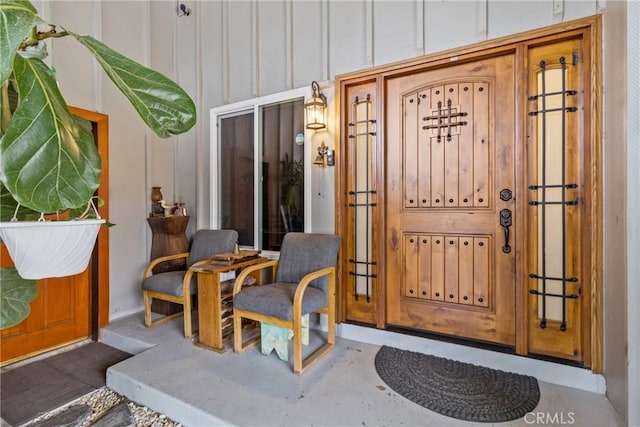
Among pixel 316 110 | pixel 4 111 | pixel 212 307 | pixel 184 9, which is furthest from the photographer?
pixel 184 9

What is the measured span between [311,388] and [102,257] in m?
2.37

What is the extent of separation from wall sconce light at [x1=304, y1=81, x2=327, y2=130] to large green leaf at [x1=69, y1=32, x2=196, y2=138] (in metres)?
1.88

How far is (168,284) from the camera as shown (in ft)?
8.80

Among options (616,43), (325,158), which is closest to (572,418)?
(616,43)

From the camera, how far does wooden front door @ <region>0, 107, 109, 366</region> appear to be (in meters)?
2.50

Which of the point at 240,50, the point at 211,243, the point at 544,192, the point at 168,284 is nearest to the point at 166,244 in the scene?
the point at 211,243

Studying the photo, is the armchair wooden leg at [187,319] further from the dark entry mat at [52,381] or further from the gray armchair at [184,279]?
the dark entry mat at [52,381]

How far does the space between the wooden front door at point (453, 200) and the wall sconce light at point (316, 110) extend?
0.54 m

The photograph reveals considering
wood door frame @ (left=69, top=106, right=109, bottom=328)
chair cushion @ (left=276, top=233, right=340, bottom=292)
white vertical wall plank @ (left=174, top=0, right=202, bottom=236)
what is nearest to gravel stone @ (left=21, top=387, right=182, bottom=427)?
wood door frame @ (left=69, top=106, right=109, bottom=328)

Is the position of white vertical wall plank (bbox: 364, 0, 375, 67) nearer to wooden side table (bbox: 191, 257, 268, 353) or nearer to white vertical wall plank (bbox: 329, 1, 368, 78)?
white vertical wall plank (bbox: 329, 1, 368, 78)

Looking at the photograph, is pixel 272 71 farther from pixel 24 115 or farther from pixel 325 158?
pixel 24 115

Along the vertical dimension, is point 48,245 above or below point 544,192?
below

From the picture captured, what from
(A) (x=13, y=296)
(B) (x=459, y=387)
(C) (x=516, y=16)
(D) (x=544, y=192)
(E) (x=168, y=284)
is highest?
(C) (x=516, y=16)

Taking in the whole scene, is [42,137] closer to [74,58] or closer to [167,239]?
[167,239]
